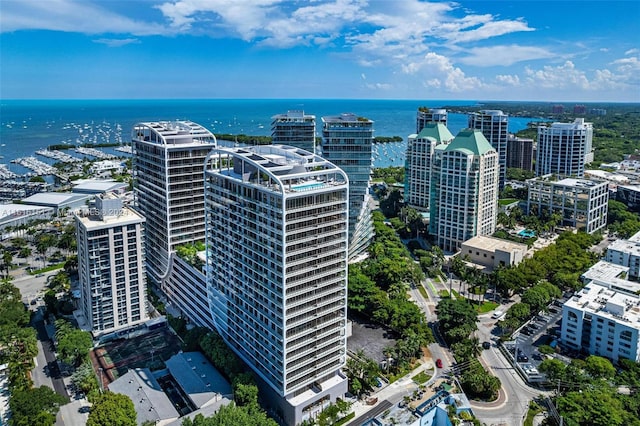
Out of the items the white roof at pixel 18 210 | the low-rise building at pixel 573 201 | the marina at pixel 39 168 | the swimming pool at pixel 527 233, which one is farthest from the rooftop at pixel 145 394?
the marina at pixel 39 168

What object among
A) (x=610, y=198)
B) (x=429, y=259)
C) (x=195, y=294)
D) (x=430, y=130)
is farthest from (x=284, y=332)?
(x=610, y=198)

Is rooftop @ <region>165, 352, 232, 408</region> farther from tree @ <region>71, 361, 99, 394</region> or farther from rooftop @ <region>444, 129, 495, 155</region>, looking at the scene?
rooftop @ <region>444, 129, 495, 155</region>

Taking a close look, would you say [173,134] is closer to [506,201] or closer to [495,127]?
[495,127]

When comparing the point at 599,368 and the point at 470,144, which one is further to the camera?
the point at 470,144

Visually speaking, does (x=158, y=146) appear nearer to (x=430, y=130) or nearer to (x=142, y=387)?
(x=142, y=387)

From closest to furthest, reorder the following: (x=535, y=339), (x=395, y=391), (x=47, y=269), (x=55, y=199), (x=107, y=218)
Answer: (x=395, y=391) < (x=107, y=218) < (x=535, y=339) < (x=47, y=269) < (x=55, y=199)

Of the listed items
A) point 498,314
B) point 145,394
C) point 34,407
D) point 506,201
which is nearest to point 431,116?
point 506,201

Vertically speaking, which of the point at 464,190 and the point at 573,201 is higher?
the point at 464,190
